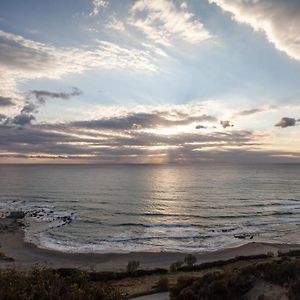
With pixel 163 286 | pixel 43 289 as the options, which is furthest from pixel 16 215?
pixel 43 289

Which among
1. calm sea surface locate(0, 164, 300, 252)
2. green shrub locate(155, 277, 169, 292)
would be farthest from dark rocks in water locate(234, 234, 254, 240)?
green shrub locate(155, 277, 169, 292)

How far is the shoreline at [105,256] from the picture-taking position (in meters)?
36.7

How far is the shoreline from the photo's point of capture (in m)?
36.7

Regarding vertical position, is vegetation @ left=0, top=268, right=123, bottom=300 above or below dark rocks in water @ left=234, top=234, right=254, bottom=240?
above

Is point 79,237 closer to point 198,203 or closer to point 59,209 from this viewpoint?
point 59,209

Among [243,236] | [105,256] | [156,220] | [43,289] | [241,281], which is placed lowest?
[105,256]

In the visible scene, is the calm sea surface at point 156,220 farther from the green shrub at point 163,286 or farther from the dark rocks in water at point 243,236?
the green shrub at point 163,286

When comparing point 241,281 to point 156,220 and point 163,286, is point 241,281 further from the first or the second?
point 156,220

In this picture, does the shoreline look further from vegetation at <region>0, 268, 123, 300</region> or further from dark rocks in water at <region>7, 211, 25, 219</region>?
dark rocks in water at <region>7, 211, 25, 219</region>

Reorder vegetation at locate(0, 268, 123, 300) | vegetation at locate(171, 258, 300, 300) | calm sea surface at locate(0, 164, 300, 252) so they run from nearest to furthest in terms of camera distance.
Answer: vegetation at locate(0, 268, 123, 300), vegetation at locate(171, 258, 300, 300), calm sea surface at locate(0, 164, 300, 252)

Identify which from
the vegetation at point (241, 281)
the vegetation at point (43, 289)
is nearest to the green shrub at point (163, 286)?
the vegetation at point (241, 281)

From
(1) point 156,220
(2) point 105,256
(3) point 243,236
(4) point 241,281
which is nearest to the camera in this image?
(4) point 241,281

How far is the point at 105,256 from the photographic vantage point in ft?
131

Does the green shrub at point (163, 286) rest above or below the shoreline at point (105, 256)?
above
